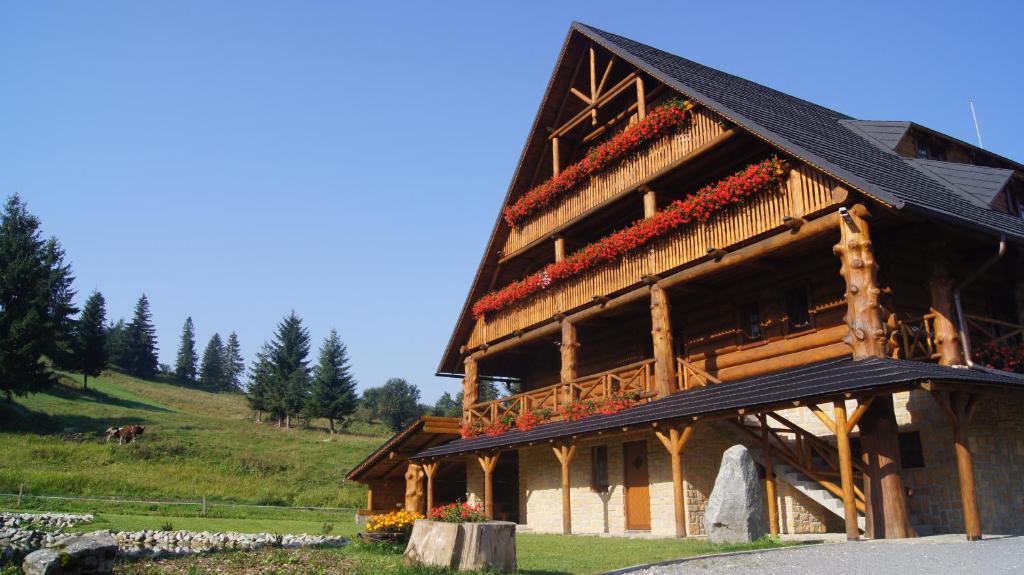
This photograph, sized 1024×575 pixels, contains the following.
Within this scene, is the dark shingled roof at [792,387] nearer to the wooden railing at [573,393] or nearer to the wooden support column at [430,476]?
the wooden railing at [573,393]

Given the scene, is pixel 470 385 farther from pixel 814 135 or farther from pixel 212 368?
pixel 212 368

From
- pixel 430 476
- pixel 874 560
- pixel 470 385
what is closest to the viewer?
pixel 874 560

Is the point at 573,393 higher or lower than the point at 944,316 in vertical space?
lower

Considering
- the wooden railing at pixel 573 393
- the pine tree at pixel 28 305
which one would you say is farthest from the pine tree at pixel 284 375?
the wooden railing at pixel 573 393

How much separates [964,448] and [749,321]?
6896mm

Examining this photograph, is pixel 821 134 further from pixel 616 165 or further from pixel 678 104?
pixel 616 165

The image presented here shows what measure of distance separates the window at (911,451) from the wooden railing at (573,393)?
5448mm

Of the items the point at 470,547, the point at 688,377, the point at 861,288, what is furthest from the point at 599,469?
the point at 470,547

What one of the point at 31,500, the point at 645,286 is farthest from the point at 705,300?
the point at 31,500

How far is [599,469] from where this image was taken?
2038 centimetres

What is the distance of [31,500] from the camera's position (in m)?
24.3

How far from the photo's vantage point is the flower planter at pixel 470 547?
348 inches

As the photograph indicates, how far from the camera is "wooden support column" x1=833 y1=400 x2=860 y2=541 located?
1192 centimetres

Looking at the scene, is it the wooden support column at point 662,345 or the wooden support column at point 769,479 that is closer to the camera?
the wooden support column at point 769,479
